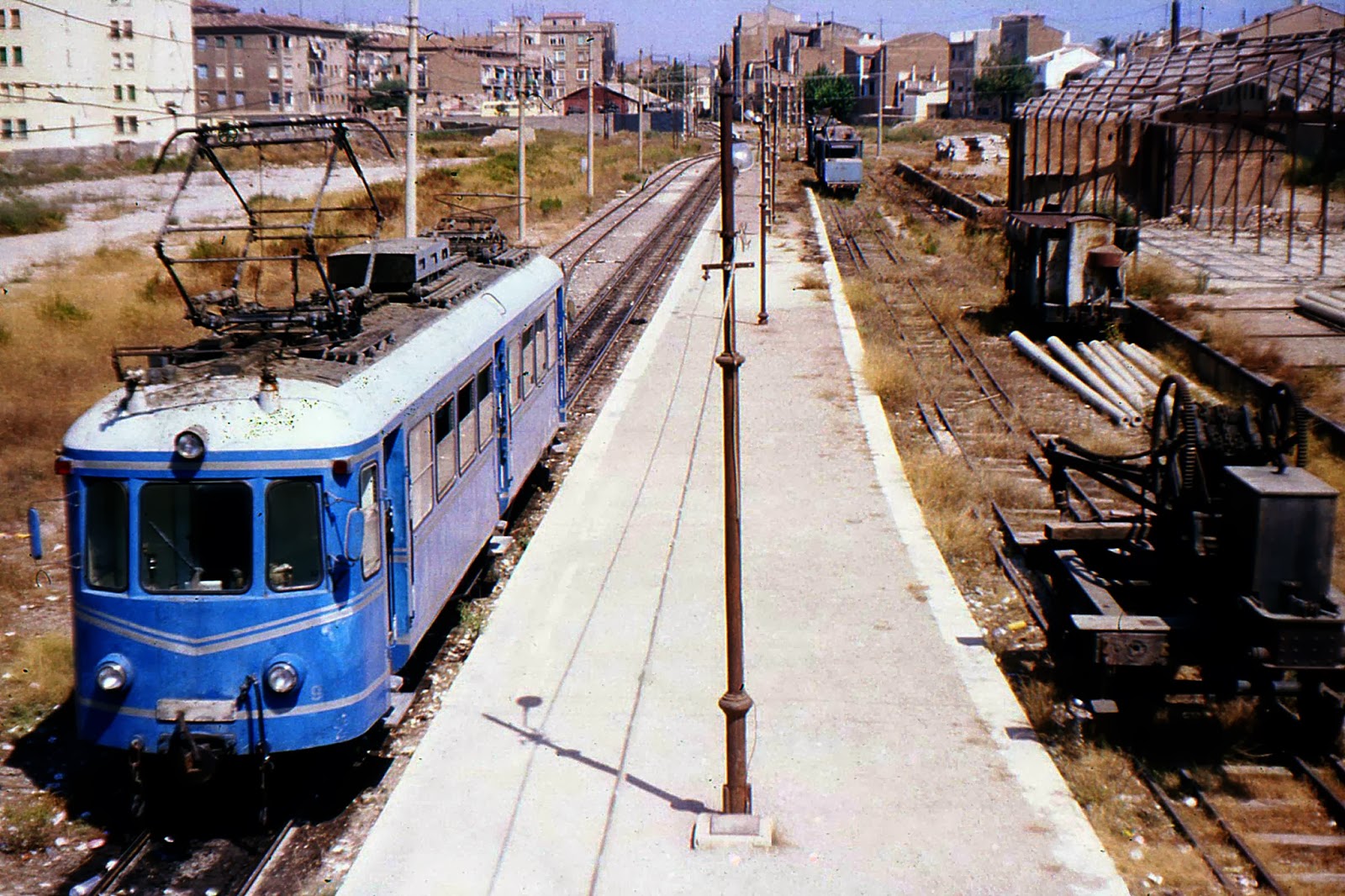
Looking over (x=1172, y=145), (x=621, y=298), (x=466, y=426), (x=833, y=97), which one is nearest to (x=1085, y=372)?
(x=621, y=298)

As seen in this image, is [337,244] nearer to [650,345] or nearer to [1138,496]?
[650,345]

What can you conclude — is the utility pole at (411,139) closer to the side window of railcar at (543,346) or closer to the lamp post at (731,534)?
the side window of railcar at (543,346)

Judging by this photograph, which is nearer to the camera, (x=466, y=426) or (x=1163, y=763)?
(x=1163, y=763)

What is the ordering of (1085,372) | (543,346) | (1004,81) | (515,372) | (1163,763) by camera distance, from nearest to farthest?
(1163,763) → (515,372) → (543,346) → (1085,372) → (1004,81)

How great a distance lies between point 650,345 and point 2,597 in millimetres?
14394

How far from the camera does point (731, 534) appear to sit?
812 cm

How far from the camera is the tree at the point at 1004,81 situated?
102 metres

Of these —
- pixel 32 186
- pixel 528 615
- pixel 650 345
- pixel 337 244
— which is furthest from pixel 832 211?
pixel 528 615

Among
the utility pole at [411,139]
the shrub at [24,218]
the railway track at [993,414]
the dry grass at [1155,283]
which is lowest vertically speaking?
the railway track at [993,414]

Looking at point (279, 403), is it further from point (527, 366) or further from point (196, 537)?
point (527, 366)

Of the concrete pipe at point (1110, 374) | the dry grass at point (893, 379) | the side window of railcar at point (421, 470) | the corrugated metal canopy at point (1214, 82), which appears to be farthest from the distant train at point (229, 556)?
the corrugated metal canopy at point (1214, 82)

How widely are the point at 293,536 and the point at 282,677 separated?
806mm

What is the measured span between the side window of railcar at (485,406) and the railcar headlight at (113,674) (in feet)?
14.4

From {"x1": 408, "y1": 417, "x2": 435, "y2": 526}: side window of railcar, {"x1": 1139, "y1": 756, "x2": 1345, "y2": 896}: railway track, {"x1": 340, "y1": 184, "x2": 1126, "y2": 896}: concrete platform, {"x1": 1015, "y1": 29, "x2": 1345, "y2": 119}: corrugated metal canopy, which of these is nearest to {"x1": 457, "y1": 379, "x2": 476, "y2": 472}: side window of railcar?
{"x1": 408, "y1": 417, "x2": 435, "y2": 526}: side window of railcar
